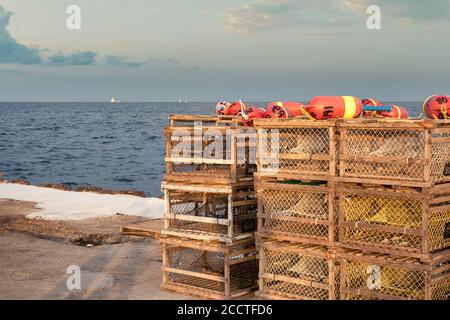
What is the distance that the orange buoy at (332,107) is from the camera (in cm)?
1152

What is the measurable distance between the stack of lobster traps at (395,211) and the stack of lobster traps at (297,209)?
0.76ft

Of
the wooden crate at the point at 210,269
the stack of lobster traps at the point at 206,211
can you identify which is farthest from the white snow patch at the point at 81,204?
the stack of lobster traps at the point at 206,211

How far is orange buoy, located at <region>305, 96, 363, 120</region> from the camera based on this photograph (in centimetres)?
1152

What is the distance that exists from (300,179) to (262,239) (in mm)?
1299

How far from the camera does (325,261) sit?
463 inches

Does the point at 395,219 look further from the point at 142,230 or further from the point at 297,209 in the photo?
the point at 142,230

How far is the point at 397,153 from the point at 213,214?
4.48 meters

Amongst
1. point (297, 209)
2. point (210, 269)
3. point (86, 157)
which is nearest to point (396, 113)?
point (297, 209)

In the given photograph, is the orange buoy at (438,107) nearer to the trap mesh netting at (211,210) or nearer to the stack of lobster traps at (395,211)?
the stack of lobster traps at (395,211)

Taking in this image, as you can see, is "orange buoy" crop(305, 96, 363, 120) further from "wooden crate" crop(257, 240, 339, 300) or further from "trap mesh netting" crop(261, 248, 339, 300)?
"trap mesh netting" crop(261, 248, 339, 300)

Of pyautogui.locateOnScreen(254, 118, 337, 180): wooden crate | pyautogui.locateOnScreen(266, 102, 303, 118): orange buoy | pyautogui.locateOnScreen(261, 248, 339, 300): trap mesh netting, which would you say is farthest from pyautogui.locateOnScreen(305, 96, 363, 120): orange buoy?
pyautogui.locateOnScreen(261, 248, 339, 300): trap mesh netting

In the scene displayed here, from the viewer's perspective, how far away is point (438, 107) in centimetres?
1152

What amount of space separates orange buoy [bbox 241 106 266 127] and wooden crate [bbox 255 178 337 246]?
5.64ft
